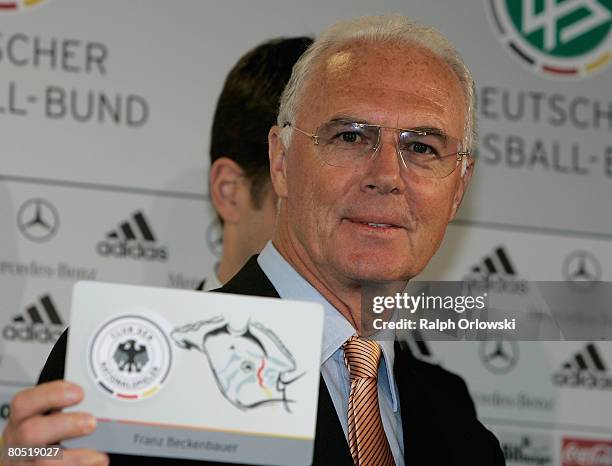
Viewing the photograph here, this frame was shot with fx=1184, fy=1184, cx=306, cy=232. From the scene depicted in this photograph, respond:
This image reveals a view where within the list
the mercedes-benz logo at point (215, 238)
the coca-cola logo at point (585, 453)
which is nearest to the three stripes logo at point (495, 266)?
the coca-cola logo at point (585, 453)

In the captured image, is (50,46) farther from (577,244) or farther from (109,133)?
(577,244)

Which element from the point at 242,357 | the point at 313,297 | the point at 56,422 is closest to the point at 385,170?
the point at 313,297

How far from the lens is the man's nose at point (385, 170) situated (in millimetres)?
2016

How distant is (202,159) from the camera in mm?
3271

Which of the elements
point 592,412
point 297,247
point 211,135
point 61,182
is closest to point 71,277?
point 61,182

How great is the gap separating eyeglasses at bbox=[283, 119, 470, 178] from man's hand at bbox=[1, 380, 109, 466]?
0.75m

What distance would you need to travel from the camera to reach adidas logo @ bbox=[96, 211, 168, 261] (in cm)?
313

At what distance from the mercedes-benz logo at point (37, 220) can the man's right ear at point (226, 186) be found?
0.42m

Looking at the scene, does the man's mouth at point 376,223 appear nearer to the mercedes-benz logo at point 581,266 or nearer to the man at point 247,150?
the man at point 247,150

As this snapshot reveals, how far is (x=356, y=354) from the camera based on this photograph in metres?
2.03

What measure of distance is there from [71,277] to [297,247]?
44.0 inches

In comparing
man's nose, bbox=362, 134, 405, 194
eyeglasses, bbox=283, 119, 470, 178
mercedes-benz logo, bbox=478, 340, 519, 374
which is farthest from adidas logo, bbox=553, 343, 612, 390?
man's nose, bbox=362, 134, 405, 194

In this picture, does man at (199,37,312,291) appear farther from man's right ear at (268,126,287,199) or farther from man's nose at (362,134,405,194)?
man's nose at (362,134,405,194)

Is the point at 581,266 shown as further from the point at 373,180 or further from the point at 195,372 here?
the point at 195,372
